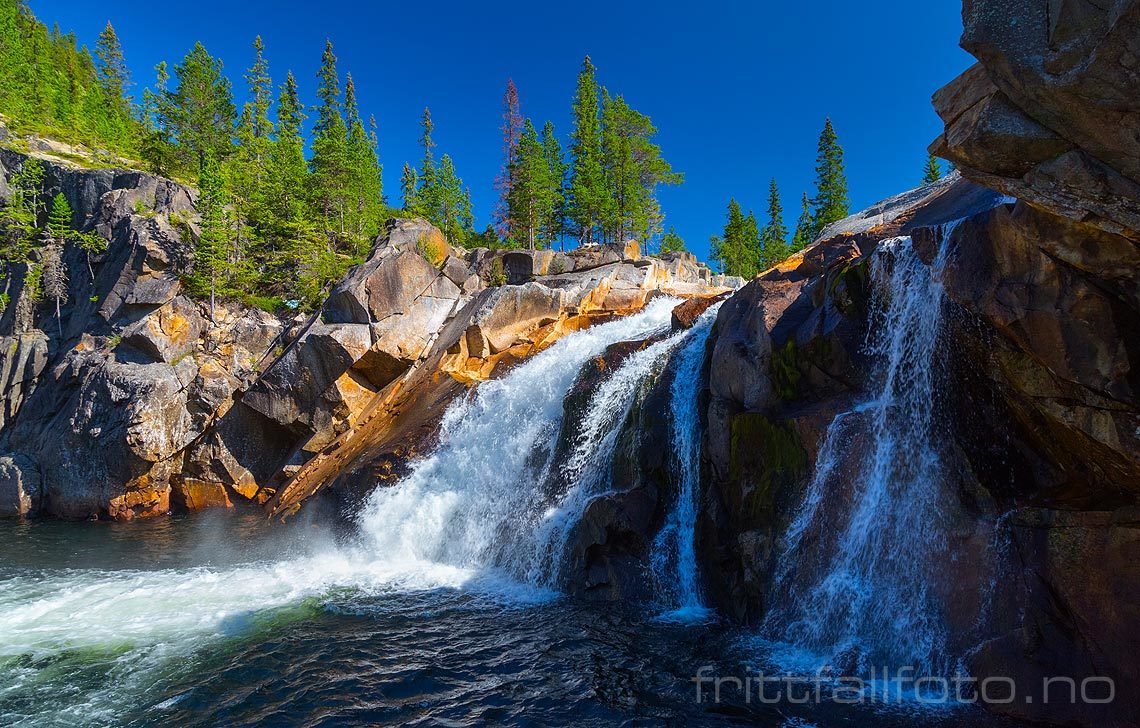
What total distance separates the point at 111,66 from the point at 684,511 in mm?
84882

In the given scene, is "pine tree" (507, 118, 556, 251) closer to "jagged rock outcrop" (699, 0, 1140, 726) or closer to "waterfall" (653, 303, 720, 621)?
"waterfall" (653, 303, 720, 621)

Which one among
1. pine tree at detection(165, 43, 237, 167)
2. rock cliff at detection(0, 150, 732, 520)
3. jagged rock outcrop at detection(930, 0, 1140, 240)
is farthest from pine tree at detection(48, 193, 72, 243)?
Answer: jagged rock outcrop at detection(930, 0, 1140, 240)

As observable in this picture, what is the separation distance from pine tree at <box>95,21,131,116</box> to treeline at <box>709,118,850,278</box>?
72352 mm

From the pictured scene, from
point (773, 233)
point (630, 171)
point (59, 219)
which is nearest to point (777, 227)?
point (773, 233)

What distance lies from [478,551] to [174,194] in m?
33.9

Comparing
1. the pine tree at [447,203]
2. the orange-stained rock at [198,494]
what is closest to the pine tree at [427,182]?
the pine tree at [447,203]

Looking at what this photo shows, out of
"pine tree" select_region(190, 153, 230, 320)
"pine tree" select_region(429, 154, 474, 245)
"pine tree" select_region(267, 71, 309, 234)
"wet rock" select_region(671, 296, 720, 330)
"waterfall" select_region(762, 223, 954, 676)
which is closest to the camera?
"waterfall" select_region(762, 223, 954, 676)

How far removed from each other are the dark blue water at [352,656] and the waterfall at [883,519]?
1.26 meters

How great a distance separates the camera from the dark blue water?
29.9 ft

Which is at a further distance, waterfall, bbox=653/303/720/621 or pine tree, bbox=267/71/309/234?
pine tree, bbox=267/71/309/234

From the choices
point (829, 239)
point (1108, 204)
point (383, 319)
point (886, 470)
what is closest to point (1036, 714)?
point (886, 470)

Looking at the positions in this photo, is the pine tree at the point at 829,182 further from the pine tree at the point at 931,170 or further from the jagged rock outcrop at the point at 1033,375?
the jagged rock outcrop at the point at 1033,375

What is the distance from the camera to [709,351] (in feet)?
54.3

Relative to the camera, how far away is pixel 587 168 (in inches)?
1960
